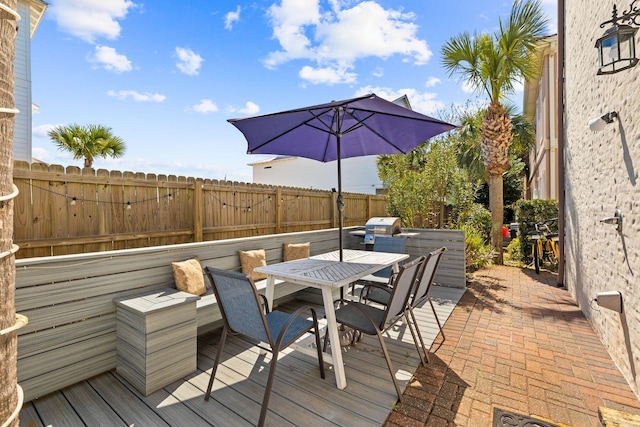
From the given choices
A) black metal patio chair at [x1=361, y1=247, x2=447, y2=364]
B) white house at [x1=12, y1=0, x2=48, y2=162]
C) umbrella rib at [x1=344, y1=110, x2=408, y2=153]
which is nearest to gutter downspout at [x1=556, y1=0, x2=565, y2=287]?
umbrella rib at [x1=344, y1=110, x2=408, y2=153]

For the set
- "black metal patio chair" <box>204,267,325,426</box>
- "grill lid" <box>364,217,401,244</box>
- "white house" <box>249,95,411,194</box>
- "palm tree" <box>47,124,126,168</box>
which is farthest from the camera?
"white house" <box>249,95,411,194</box>

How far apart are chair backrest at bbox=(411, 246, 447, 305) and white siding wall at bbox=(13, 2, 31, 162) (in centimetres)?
951

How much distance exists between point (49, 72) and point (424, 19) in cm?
828

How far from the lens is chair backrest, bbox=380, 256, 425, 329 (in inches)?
88.7

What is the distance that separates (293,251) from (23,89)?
8.38 m

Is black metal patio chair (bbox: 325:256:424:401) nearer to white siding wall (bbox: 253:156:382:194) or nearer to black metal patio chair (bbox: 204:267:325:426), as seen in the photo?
black metal patio chair (bbox: 204:267:325:426)

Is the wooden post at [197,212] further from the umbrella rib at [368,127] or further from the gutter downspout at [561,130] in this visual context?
the gutter downspout at [561,130]

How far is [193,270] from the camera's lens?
3.21 meters

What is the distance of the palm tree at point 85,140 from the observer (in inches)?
364

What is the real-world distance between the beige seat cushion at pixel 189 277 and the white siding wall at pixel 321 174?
407 inches

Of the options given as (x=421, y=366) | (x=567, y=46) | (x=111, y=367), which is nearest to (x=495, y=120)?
(x=567, y=46)

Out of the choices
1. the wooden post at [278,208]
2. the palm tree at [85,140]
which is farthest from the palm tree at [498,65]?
the palm tree at [85,140]

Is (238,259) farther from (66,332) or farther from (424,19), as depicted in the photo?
(424,19)

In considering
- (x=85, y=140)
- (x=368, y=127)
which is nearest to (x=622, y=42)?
(x=368, y=127)
